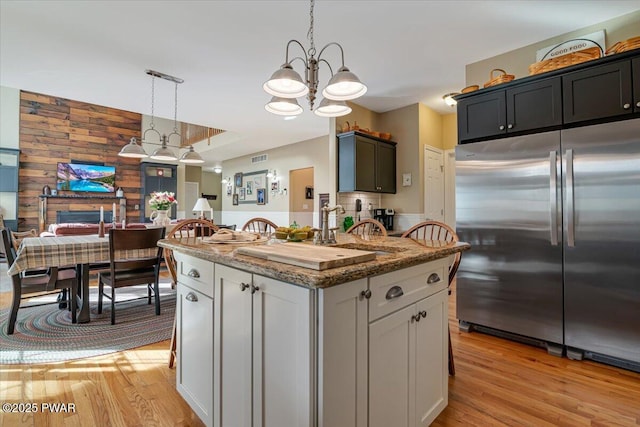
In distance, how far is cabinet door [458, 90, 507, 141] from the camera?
111 inches

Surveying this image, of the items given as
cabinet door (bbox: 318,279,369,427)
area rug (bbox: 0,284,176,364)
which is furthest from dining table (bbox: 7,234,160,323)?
cabinet door (bbox: 318,279,369,427)

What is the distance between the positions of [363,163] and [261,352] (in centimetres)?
341

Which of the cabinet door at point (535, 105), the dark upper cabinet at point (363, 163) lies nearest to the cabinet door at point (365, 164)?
the dark upper cabinet at point (363, 163)

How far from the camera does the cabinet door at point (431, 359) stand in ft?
4.81

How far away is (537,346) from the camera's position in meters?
2.62

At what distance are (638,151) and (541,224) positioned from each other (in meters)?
0.75

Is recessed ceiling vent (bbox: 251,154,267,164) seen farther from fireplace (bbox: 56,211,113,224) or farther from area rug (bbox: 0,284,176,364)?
area rug (bbox: 0,284,176,364)

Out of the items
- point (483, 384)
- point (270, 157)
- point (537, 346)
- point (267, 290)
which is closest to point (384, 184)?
point (537, 346)

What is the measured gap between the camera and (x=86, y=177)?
8.15 m

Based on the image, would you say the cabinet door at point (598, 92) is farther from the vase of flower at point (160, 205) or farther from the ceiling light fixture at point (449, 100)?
the vase of flower at point (160, 205)

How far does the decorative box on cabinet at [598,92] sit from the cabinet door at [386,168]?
2333 millimetres

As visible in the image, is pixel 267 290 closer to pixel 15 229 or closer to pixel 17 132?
pixel 15 229

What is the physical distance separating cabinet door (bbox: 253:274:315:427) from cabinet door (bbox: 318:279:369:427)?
4cm

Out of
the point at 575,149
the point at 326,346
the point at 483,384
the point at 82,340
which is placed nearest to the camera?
the point at 326,346
